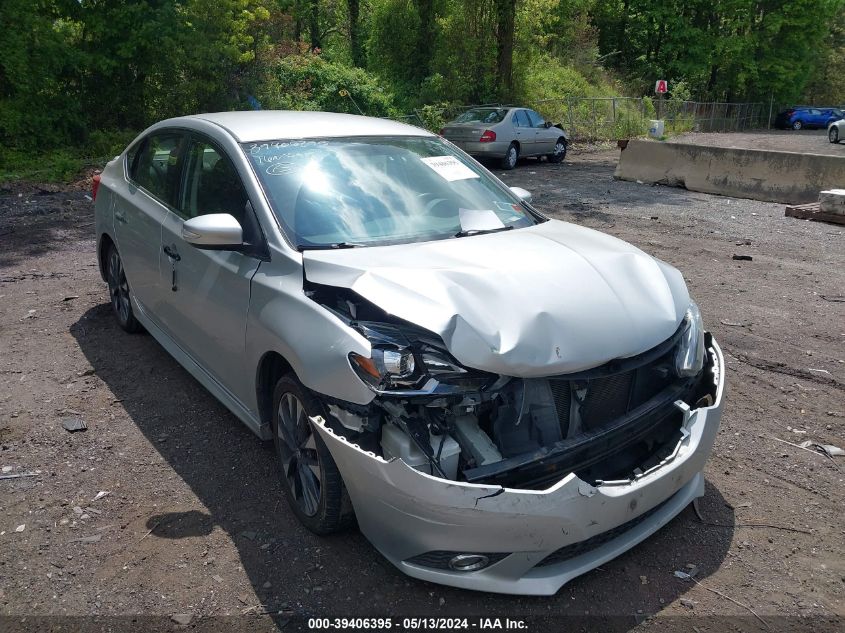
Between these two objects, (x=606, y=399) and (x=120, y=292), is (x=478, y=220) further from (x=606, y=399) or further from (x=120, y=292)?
(x=120, y=292)

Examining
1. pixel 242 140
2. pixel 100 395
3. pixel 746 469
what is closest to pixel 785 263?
pixel 746 469

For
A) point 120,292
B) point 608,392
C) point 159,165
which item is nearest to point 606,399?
point 608,392

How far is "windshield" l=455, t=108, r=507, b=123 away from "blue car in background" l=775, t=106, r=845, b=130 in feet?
→ 117

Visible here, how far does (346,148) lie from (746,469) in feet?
9.30

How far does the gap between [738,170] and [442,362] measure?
12.0 metres

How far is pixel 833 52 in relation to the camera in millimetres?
59594

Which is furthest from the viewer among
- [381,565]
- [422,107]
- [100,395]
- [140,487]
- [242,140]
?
[422,107]

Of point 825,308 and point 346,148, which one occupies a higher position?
point 346,148

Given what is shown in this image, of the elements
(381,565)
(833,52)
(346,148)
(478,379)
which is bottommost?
(381,565)

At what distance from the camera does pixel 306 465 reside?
3.28 meters

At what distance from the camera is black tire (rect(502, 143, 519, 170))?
18.9m

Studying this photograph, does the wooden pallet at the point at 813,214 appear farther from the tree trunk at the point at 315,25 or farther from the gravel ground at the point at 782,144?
the tree trunk at the point at 315,25

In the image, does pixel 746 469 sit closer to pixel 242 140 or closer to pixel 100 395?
pixel 242 140

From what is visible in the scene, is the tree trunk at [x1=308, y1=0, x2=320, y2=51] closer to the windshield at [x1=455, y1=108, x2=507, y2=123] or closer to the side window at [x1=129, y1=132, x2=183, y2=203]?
the windshield at [x1=455, y1=108, x2=507, y2=123]
